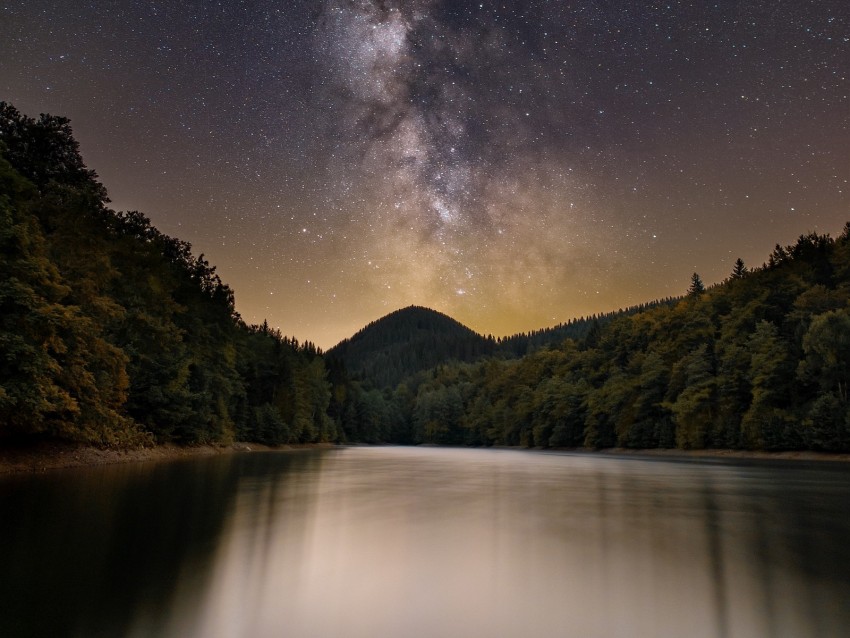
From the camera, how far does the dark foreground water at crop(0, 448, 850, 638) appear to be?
570cm

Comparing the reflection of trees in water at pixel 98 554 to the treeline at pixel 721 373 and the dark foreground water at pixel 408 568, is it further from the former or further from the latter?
the treeline at pixel 721 373

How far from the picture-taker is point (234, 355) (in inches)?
2402

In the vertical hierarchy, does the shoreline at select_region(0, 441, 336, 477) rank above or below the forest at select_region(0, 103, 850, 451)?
below

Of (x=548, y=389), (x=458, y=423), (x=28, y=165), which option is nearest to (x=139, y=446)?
(x=28, y=165)

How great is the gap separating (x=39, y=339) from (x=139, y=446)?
56.3 ft

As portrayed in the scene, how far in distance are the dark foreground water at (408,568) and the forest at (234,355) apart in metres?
8.50

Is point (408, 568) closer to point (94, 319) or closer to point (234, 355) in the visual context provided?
point (94, 319)

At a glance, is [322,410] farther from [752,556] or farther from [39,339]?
[752,556]

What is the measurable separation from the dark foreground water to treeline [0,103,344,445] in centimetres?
627

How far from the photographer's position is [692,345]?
74188 mm

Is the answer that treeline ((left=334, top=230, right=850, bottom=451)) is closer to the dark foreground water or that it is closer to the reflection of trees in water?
the dark foreground water

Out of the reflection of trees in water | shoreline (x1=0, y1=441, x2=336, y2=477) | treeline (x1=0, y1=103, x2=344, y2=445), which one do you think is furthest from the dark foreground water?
shoreline (x1=0, y1=441, x2=336, y2=477)

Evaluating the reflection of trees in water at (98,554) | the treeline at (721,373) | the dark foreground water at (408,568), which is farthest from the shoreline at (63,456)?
the treeline at (721,373)

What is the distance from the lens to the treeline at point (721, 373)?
50.8 meters
